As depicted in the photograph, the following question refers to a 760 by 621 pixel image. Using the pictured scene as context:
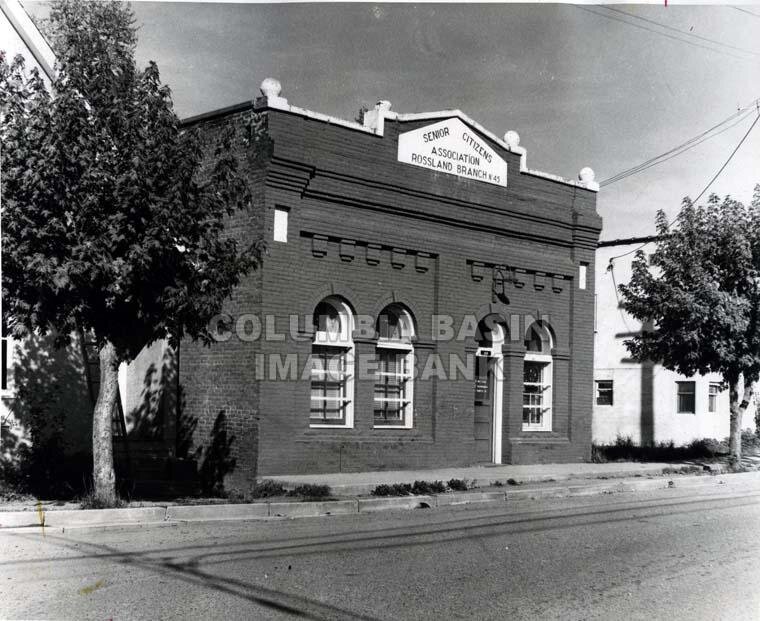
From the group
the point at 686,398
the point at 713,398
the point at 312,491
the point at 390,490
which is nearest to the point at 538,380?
the point at 390,490

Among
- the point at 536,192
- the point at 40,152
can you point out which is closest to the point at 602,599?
the point at 40,152

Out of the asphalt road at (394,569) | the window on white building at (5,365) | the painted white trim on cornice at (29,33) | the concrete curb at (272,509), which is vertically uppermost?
the painted white trim on cornice at (29,33)

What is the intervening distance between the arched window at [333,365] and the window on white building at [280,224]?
153cm

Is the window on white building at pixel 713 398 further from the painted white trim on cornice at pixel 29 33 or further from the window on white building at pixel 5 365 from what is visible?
the painted white trim on cornice at pixel 29 33

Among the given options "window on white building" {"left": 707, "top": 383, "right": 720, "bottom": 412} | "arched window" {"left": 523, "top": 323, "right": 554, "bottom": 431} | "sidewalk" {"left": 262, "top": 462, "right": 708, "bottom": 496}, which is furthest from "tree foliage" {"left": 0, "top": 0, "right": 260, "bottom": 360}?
"window on white building" {"left": 707, "top": 383, "right": 720, "bottom": 412}

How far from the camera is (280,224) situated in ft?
47.8

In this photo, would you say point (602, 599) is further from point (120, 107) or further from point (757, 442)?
point (757, 442)

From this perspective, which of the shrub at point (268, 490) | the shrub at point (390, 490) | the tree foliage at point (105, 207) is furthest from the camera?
the shrub at point (390, 490)

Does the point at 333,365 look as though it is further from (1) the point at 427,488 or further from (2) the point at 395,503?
(2) the point at 395,503

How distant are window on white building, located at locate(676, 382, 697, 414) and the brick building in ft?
28.1

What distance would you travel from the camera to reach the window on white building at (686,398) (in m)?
26.7

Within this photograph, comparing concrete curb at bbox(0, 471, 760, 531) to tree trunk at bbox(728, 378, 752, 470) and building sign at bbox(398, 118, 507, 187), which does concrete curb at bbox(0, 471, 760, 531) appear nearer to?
tree trunk at bbox(728, 378, 752, 470)

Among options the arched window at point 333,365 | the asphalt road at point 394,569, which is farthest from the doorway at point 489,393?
the asphalt road at point 394,569

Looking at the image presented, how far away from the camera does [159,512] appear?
34.5ft
